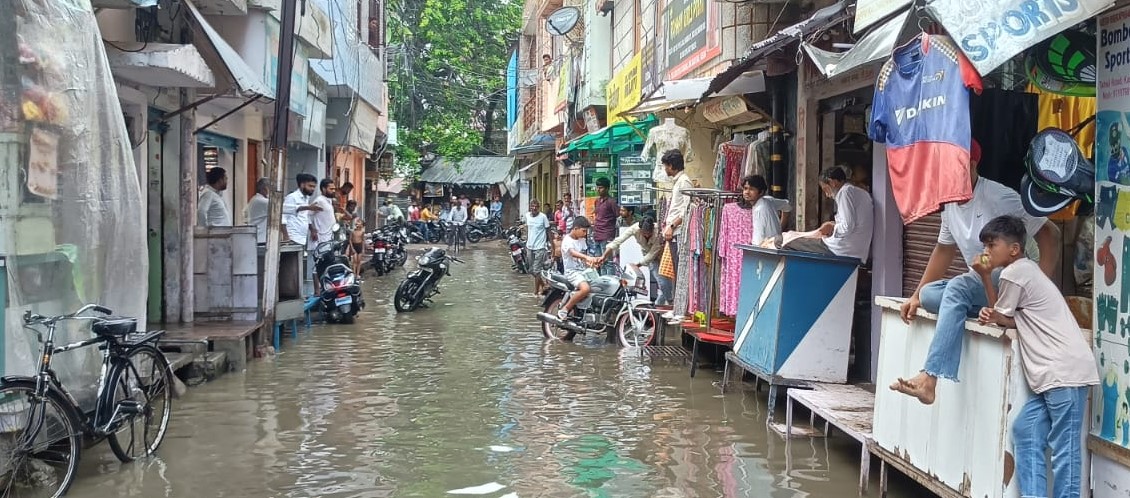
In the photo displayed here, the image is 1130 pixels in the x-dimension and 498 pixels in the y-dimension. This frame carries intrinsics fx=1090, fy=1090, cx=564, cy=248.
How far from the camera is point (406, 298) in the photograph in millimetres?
15484

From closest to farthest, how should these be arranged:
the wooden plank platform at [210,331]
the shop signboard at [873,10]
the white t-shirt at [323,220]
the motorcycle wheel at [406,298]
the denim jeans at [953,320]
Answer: the denim jeans at [953,320] → the shop signboard at [873,10] → the wooden plank platform at [210,331] → the white t-shirt at [323,220] → the motorcycle wheel at [406,298]

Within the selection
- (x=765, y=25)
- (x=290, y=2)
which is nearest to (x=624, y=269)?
(x=765, y=25)

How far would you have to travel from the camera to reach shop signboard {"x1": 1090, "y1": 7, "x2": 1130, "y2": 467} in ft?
14.3

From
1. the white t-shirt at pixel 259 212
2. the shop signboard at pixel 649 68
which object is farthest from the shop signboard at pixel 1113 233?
the white t-shirt at pixel 259 212

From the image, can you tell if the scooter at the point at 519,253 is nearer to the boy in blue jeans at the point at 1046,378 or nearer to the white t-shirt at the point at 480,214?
the white t-shirt at the point at 480,214

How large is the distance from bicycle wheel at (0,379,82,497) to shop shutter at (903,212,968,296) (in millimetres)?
5399

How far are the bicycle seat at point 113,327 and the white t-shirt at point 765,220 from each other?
502 centimetres

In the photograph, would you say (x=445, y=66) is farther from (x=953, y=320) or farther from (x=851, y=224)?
(x=953, y=320)

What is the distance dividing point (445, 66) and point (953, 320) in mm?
37329

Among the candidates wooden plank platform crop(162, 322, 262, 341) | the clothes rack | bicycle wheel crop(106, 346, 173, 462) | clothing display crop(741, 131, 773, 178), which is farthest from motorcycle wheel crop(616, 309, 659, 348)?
bicycle wheel crop(106, 346, 173, 462)

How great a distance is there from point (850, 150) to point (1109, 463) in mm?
5927

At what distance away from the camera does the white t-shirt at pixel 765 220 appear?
912 centimetres

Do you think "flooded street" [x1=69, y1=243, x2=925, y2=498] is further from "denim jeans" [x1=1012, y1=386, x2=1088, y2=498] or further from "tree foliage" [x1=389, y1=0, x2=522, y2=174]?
"tree foliage" [x1=389, y1=0, x2=522, y2=174]

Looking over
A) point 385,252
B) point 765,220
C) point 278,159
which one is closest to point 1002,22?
point 765,220
